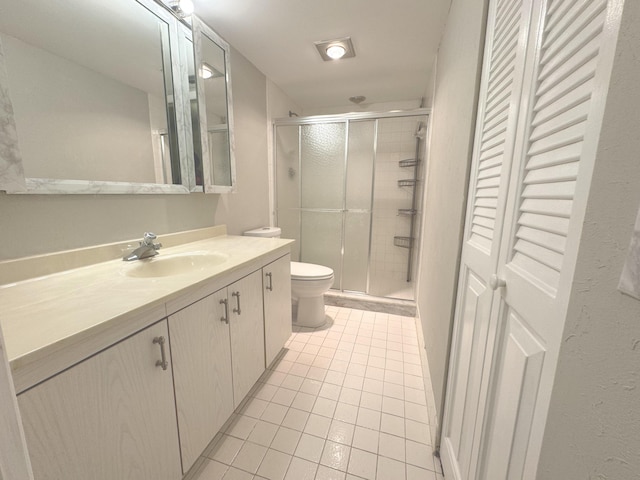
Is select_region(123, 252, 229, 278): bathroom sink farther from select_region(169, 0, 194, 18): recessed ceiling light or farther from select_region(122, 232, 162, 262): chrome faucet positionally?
select_region(169, 0, 194, 18): recessed ceiling light

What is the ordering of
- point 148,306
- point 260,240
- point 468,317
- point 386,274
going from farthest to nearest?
point 386,274 < point 260,240 < point 468,317 < point 148,306

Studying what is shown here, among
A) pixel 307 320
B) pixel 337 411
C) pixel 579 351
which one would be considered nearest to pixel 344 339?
pixel 307 320

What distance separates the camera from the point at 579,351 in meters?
0.36

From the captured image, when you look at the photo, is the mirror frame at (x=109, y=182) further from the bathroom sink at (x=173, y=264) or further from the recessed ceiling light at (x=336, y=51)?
the recessed ceiling light at (x=336, y=51)

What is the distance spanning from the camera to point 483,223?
80 centimetres

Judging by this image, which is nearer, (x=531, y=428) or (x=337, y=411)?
(x=531, y=428)

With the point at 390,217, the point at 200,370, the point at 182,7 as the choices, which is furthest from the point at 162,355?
the point at 390,217

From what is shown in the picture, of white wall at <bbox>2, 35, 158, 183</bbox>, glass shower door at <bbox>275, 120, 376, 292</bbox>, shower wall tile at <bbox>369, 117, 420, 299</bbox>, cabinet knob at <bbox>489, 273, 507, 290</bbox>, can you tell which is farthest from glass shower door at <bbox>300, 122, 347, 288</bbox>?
cabinet knob at <bbox>489, 273, 507, 290</bbox>

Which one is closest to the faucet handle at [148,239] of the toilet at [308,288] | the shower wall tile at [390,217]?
the toilet at [308,288]

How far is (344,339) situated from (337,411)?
68 centimetres

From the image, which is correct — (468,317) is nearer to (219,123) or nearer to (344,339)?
(344,339)

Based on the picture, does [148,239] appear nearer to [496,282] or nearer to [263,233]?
[263,233]

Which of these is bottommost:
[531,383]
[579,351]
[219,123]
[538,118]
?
[531,383]

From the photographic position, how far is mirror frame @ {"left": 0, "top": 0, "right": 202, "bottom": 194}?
2.58ft
